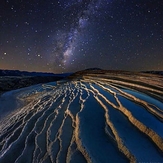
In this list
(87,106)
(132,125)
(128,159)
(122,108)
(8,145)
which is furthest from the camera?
(87,106)

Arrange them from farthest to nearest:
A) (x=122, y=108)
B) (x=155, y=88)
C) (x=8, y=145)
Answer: (x=155, y=88), (x=122, y=108), (x=8, y=145)

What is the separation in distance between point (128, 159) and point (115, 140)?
0.41m

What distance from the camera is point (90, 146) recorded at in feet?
7.00

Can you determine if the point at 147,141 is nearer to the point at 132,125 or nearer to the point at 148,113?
the point at 132,125

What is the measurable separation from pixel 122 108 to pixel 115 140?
1191 mm

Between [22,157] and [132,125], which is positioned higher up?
[132,125]

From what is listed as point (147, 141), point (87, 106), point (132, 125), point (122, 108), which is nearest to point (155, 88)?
point (122, 108)

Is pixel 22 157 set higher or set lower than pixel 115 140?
lower

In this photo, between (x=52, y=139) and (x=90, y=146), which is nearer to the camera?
(x=90, y=146)

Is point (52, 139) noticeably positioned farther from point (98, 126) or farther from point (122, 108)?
point (122, 108)

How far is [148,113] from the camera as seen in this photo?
287cm

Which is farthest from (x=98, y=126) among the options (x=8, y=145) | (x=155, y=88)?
(x=155, y=88)

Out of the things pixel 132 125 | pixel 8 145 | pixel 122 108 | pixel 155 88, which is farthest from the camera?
pixel 155 88

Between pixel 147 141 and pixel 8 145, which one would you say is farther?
pixel 8 145
